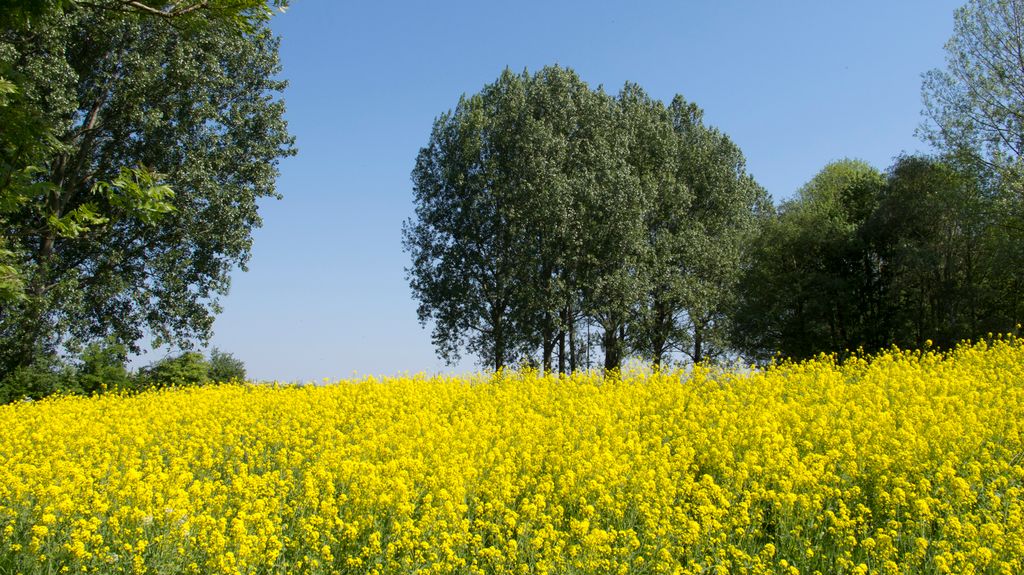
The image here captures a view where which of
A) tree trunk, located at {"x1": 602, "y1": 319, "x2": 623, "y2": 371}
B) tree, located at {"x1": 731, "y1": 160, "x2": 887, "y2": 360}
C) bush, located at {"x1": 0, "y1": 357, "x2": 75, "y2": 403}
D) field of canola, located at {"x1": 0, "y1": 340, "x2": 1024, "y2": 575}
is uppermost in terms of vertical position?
tree, located at {"x1": 731, "y1": 160, "x2": 887, "y2": 360}

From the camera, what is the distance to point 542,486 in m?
6.41

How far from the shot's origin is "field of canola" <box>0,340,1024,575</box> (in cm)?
542

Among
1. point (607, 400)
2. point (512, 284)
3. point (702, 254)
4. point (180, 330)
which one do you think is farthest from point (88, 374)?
point (702, 254)

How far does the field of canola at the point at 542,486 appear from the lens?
542 cm

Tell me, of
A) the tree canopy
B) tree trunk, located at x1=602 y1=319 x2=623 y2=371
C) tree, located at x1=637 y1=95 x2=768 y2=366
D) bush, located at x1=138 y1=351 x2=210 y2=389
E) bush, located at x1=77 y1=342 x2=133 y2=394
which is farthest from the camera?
tree, located at x1=637 y1=95 x2=768 y2=366

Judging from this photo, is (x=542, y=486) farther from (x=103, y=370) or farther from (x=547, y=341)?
(x=547, y=341)

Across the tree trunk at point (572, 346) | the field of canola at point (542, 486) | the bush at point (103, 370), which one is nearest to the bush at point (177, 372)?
the bush at point (103, 370)

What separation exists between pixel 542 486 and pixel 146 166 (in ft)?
54.9

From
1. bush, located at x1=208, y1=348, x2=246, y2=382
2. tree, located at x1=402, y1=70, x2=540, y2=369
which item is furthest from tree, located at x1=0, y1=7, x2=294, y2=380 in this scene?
tree, located at x1=402, y1=70, x2=540, y2=369

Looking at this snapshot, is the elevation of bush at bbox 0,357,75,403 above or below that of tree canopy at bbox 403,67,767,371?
below

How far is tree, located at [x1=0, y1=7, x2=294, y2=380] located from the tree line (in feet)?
24.0

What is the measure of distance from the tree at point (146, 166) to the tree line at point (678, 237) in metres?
7.32

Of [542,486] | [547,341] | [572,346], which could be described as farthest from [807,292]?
[542,486]

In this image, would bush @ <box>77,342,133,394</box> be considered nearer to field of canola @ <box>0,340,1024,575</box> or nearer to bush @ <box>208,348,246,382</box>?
bush @ <box>208,348,246,382</box>
